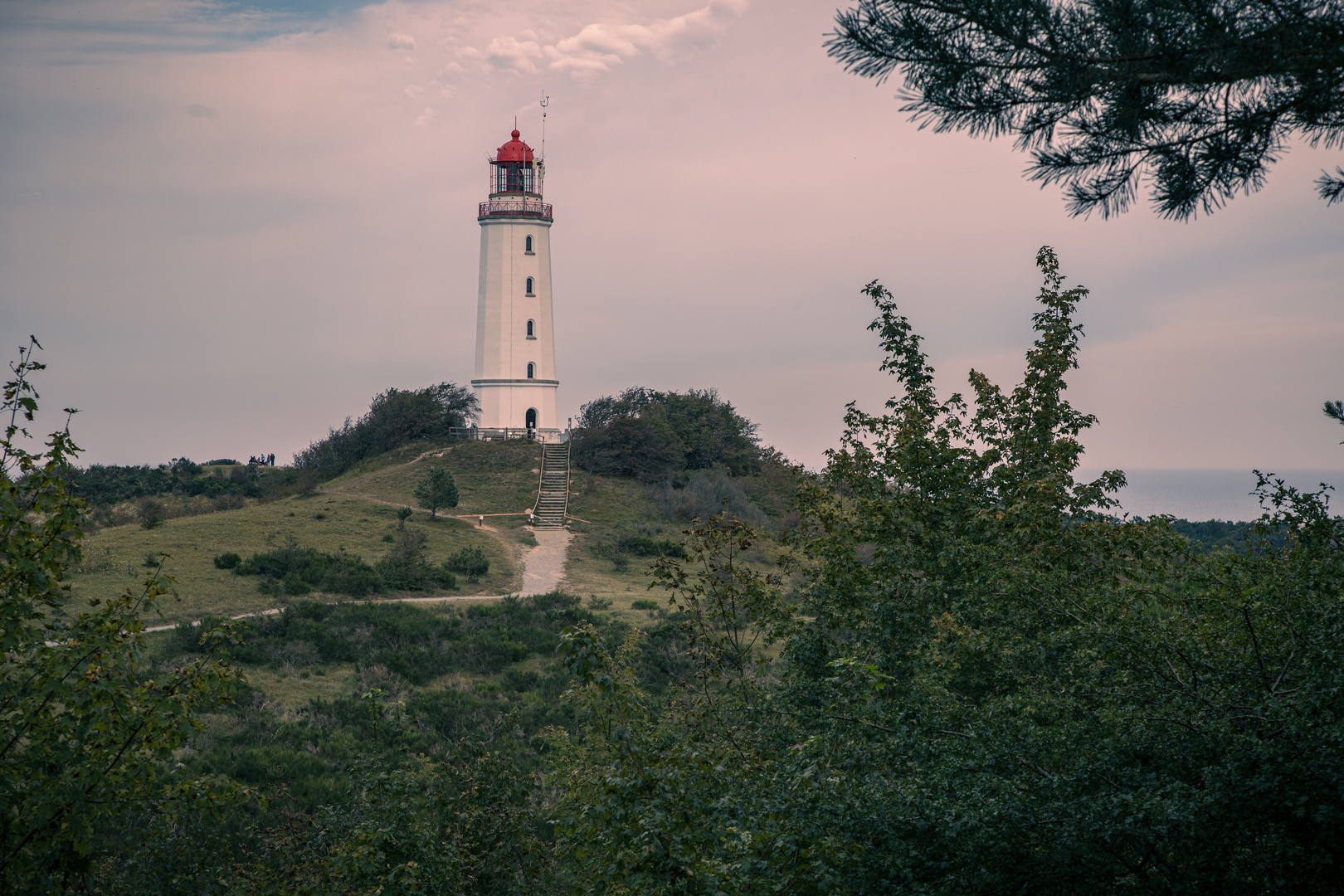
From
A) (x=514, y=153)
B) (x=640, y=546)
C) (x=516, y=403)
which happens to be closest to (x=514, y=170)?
(x=514, y=153)

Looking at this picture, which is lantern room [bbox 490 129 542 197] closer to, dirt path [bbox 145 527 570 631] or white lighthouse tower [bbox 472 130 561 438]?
white lighthouse tower [bbox 472 130 561 438]

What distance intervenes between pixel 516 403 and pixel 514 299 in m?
5.26

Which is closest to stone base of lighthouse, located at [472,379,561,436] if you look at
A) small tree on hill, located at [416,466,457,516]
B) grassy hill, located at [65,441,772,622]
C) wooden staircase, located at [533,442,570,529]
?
grassy hill, located at [65,441,772,622]

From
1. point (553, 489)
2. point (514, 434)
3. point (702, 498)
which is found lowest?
point (702, 498)

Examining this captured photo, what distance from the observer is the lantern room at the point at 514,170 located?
4425 centimetres

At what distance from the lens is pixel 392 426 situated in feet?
157

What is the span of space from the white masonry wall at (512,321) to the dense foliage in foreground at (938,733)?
33819 mm

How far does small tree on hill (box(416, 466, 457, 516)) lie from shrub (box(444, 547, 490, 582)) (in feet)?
21.2

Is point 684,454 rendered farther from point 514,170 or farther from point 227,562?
point 227,562

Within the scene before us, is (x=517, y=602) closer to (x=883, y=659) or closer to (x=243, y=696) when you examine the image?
(x=243, y=696)

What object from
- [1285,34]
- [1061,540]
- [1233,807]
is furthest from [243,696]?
[1285,34]

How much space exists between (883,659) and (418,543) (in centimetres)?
2345

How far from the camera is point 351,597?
2456 centimetres

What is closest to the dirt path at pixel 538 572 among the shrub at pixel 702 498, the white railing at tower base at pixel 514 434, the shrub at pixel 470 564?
the shrub at pixel 470 564
